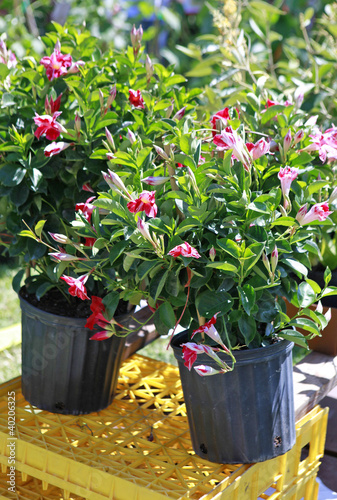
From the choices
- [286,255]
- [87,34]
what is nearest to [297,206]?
[286,255]

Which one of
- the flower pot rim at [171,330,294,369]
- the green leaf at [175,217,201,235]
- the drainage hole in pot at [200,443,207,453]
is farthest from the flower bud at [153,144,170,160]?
the drainage hole in pot at [200,443,207,453]

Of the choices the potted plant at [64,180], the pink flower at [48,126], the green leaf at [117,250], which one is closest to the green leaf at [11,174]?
the potted plant at [64,180]

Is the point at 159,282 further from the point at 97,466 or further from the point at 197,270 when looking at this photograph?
the point at 97,466

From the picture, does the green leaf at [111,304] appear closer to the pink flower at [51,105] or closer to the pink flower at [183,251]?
the pink flower at [183,251]

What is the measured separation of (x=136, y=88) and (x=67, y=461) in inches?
30.7

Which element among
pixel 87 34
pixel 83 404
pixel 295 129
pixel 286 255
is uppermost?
pixel 87 34

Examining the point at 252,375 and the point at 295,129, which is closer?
the point at 252,375

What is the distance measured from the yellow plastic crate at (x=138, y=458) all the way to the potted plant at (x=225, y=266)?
6 centimetres

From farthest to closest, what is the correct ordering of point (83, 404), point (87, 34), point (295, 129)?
1. point (87, 34)
2. point (83, 404)
3. point (295, 129)

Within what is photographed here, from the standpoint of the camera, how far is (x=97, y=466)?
1.05 metres

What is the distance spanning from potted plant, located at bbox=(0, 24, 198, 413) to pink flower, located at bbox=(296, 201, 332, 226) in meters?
0.36

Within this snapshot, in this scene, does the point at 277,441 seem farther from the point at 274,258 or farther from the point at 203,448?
the point at 274,258

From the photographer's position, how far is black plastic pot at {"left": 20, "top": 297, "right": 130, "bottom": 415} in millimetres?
1259

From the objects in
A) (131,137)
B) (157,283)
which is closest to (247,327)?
(157,283)
